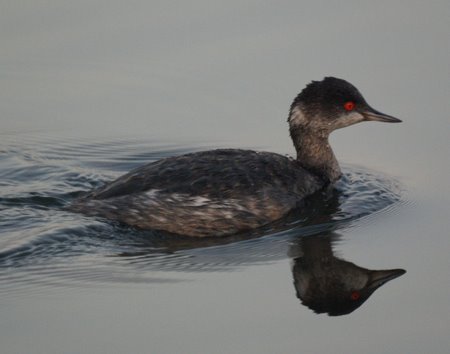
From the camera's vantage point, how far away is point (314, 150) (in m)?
12.6

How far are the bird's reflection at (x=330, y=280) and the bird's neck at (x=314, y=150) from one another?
6.18ft

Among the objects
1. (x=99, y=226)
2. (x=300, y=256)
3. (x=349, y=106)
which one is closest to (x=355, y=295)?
(x=300, y=256)

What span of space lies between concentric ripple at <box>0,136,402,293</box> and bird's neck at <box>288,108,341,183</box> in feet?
0.62

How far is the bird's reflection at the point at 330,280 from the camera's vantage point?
372 inches

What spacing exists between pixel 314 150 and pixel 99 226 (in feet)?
9.15

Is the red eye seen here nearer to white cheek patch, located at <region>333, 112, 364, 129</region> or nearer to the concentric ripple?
white cheek patch, located at <region>333, 112, 364, 129</region>

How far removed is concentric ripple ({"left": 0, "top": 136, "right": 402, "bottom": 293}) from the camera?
1009 cm

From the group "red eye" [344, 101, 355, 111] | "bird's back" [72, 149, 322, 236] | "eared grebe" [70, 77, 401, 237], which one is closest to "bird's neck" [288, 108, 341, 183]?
"red eye" [344, 101, 355, 111]

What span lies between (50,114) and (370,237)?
15.4 feet

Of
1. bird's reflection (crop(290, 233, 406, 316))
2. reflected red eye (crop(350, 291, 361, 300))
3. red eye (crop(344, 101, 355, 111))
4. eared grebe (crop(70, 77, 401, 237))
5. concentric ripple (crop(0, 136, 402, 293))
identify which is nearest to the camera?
bird's reflection (crop(290, 233, 406, 316))

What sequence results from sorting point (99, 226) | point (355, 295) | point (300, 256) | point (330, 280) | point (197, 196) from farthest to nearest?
point (197, 196), point (99, 226), point (300, 256), point (330, 280), point (355, 295)

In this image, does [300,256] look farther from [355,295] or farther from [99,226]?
[99,226]

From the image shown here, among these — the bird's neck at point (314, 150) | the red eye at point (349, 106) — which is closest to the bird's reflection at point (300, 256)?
the bird's neck at point (314, 150)

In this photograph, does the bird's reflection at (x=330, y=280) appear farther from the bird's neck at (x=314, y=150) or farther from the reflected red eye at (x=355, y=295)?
the bird's neck at (x=314, y=150)
